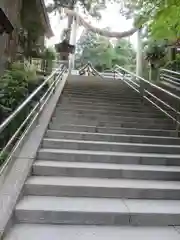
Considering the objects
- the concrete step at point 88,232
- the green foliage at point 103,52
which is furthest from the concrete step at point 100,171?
the green foliage at point 103,52

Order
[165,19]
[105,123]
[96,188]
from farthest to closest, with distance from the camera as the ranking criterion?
A: [105,123], [165,19], [96,188]

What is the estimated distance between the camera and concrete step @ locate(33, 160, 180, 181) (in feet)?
17.1

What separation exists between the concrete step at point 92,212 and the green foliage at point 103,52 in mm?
23872

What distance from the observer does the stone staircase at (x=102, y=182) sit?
405 centimetres

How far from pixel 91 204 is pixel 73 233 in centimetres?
63

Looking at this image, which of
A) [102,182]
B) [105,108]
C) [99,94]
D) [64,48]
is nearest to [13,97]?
[105,108]

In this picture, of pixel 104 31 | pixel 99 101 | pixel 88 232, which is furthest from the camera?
pixel 104 31

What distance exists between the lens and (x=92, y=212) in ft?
13.7

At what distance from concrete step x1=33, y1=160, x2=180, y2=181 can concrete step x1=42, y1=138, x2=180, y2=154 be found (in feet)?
2.01

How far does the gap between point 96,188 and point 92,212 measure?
0.60 m

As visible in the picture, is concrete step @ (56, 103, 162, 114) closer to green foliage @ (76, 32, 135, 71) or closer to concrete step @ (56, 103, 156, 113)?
concrete step @ (56, 103, 156, 113)

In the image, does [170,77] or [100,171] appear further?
[170,77]

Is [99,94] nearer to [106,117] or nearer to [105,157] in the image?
[106,117]

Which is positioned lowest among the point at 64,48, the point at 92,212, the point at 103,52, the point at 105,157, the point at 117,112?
the point at 92,212
